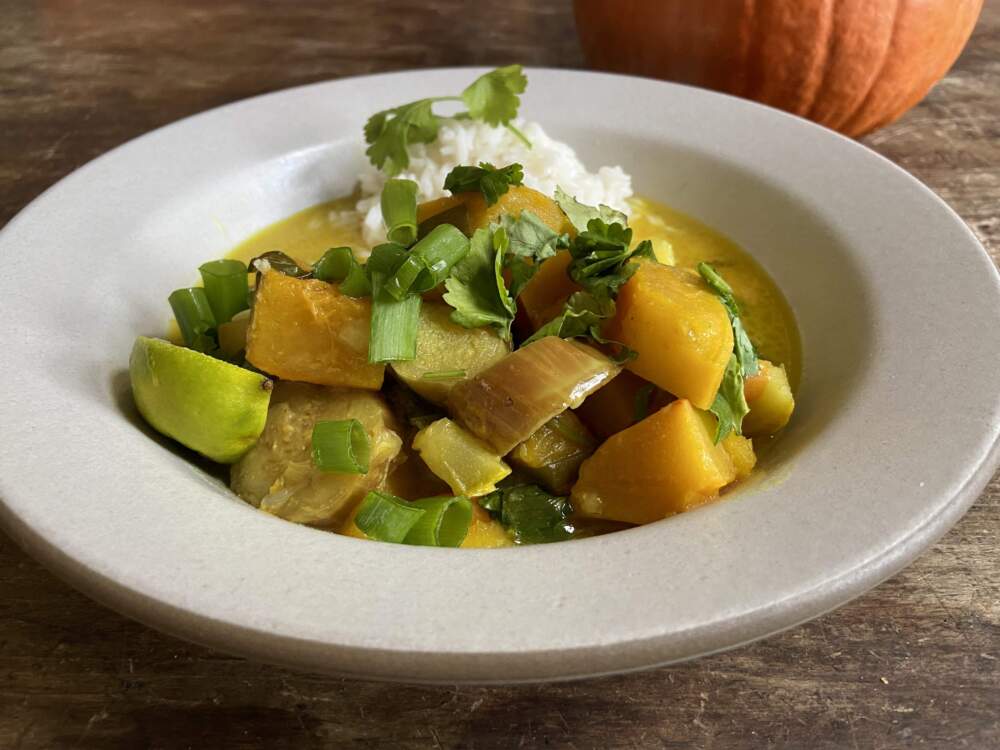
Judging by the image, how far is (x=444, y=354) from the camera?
1.67m

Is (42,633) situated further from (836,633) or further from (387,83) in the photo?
(387,83)

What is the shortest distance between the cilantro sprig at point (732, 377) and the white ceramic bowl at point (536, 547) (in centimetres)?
11

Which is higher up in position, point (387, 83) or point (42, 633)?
point (387, 83)

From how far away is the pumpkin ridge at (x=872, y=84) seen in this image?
9.32 ft

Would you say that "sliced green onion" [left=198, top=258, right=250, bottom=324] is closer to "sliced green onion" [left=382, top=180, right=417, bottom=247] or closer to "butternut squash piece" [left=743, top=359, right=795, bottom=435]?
"sliced green onion" [left=382, top=180, right=417, bottom=247]

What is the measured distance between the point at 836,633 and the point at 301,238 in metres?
1.63

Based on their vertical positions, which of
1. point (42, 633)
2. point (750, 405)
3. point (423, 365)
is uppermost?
point (423, 365)

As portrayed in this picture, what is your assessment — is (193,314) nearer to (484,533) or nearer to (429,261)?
(429,261)

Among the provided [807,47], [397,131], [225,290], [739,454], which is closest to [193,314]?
[225,290]

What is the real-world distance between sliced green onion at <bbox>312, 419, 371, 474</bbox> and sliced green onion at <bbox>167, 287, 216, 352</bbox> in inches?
18.0

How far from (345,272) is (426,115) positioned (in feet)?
3.26

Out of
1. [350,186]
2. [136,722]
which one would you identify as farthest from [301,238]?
[136,722]

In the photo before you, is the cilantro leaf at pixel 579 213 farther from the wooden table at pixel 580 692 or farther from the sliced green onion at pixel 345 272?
the wooden table at pixel 580 692

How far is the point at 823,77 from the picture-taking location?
293 centimetres
